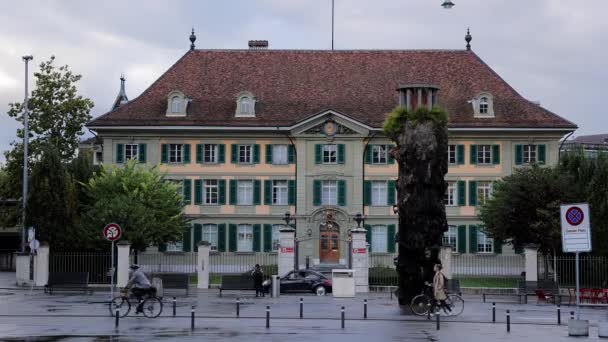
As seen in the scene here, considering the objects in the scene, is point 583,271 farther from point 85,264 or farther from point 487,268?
point 85,264

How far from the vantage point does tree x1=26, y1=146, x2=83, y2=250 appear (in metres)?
55.0

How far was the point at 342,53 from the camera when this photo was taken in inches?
2886

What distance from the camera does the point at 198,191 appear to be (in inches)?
2667

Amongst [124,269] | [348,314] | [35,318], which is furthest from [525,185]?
[35,318]

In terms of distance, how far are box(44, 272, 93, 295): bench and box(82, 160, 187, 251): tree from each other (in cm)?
1000

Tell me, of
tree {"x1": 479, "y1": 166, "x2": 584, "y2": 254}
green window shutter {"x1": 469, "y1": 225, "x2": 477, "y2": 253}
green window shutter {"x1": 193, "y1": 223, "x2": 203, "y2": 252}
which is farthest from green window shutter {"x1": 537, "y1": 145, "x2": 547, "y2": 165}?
green window shutter {"x1": 193, "y1": 223, "x2": 203, "y2": 252}

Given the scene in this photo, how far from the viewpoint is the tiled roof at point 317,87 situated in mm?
67375

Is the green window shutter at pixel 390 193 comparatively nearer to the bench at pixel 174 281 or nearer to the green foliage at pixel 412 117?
the bench at pixel 174 281

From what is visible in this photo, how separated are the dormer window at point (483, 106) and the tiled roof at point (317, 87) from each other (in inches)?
14.9

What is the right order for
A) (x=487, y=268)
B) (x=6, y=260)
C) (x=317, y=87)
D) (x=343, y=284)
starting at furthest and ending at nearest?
(x=6, y=260) → (x=317, y=87) → (x=487, y=268) → (x=343, y=284)

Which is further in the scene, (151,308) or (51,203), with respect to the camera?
(51,203)

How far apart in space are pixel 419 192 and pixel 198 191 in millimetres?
34185

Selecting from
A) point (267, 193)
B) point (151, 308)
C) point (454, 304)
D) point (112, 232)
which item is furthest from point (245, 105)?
point (151, 308)

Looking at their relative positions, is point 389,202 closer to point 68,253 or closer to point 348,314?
point 68,253
